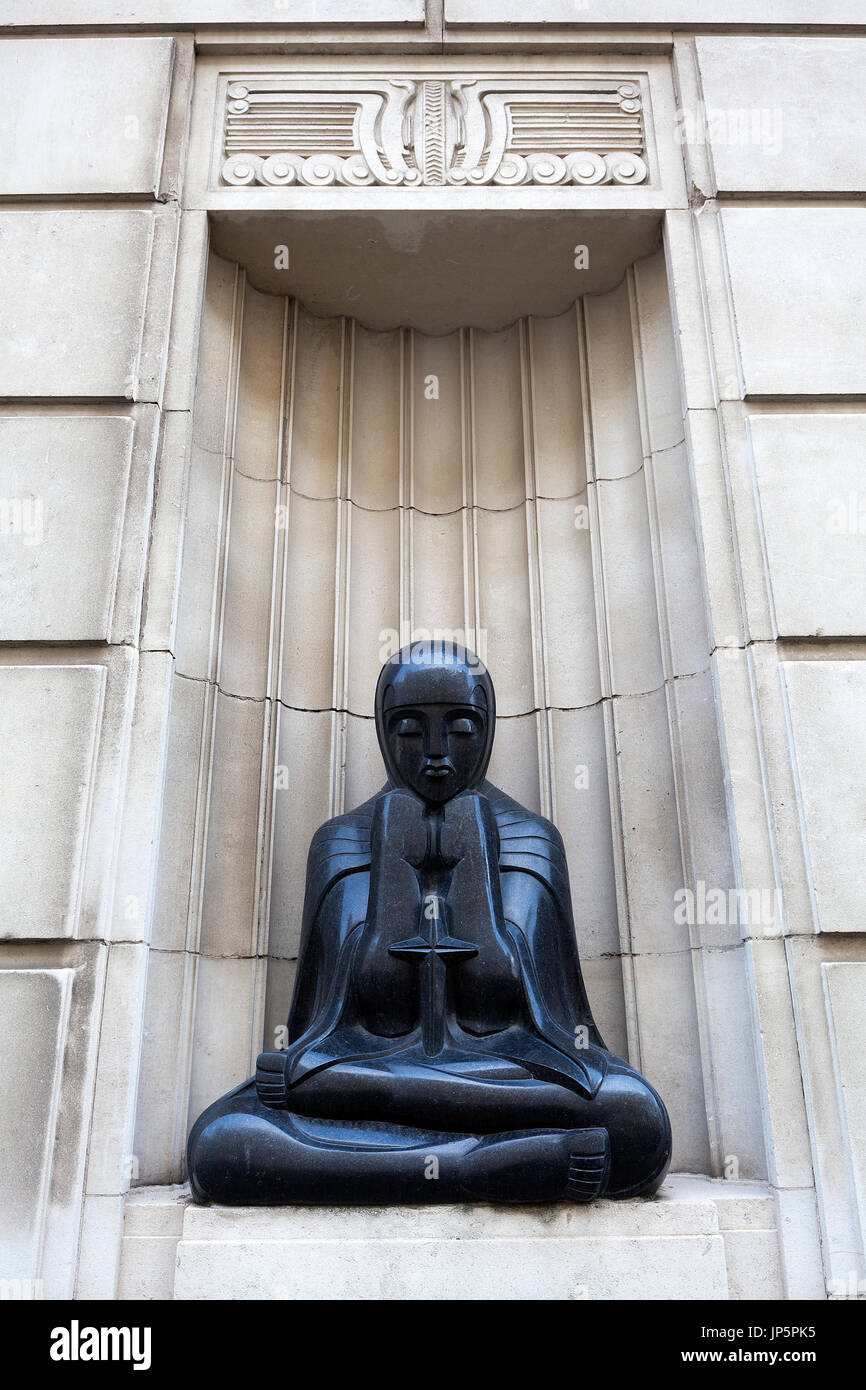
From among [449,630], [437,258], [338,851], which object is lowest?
[338,851]

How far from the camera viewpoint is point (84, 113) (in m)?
5.21

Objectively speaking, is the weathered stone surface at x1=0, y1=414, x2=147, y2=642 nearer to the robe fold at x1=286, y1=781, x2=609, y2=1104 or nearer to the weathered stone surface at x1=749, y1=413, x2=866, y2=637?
the robe fold at x1=286, y1=781, x2=609, y2=1104

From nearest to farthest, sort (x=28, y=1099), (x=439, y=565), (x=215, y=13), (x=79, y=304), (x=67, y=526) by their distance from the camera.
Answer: (x=28, y=1099)
(x=67, y=526)
(x=79, y=304)
(x=215, y=13)
(x=439, y=565)

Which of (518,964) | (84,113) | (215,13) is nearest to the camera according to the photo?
(518,964)

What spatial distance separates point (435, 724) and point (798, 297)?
2.68m

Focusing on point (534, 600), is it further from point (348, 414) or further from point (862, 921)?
point (862, 921)

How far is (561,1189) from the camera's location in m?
3.32

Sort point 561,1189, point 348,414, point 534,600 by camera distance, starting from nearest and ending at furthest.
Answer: point 561,1189 < point 534,600 < point 348,414

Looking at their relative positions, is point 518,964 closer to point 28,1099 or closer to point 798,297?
point 28,1099

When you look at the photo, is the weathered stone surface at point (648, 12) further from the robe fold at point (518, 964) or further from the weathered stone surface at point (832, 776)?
the robe fold at point (518, 964)

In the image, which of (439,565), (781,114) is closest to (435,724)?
(439,565)

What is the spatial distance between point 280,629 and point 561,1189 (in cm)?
292

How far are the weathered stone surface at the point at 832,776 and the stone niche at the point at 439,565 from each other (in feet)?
1.30
